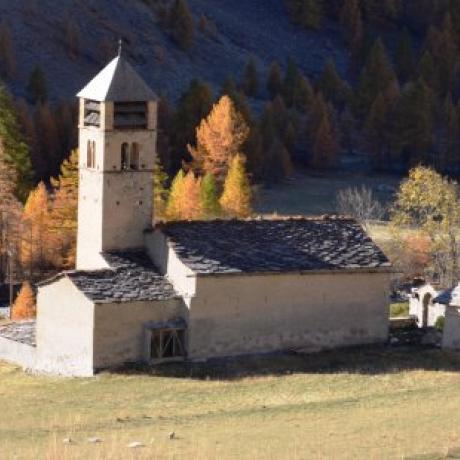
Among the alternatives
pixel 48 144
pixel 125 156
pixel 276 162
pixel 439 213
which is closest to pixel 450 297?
pixel 125 156

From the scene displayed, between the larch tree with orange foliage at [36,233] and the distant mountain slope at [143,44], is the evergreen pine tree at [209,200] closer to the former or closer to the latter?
the larch tree with orange foliage at [36,233]

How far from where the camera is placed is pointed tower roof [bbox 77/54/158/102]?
179 feet

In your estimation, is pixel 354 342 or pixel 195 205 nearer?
pixel 354 342

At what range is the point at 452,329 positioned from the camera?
176ft

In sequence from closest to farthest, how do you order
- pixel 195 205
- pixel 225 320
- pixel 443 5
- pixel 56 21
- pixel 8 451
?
pixel 8 451 < pixel 225 320 < pixel 195 205 < pixel 56 21 < pixel 443 5

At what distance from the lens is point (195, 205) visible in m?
76.4

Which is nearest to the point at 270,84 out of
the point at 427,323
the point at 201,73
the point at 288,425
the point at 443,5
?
the point at 201,73

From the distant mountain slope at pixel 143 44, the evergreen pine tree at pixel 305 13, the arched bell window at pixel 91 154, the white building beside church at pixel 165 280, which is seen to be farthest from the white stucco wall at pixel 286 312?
the evergreen pine tree at pixel 305 13

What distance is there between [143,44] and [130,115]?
79.3 m

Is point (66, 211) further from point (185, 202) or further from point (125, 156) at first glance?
point (125, 156)

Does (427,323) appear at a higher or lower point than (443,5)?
lower

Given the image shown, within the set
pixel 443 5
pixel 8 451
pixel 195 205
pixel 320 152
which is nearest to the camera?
pixel 8 451

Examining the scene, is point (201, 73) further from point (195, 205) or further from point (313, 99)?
point (195, 205)

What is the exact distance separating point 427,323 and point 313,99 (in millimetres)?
66728
